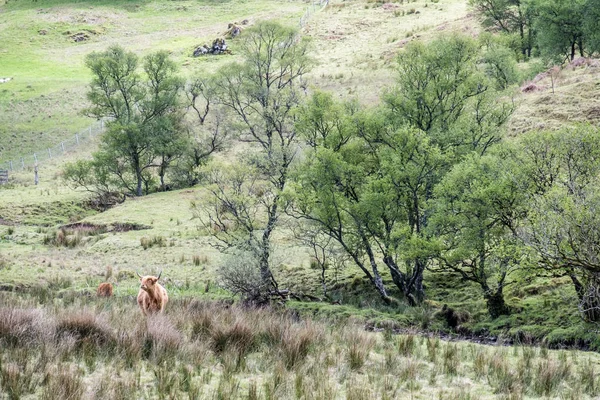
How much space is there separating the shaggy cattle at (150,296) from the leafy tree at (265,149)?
6.26 meters

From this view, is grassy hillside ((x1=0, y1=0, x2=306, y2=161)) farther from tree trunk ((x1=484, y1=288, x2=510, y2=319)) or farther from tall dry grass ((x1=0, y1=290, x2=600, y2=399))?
tall dry grass ((x1=0, y1=290, x2=600, y2=399))

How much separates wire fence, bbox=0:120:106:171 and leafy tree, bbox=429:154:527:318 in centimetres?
4318

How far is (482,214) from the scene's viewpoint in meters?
15.1

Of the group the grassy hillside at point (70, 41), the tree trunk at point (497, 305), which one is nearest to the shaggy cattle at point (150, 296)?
the tree trunk at point (497, 305)

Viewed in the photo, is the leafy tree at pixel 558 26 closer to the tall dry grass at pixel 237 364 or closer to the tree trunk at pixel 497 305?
the tree trunk at pixel 497 305

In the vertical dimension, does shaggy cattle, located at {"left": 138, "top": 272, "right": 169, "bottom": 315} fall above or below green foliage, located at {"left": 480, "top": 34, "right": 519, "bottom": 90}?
below

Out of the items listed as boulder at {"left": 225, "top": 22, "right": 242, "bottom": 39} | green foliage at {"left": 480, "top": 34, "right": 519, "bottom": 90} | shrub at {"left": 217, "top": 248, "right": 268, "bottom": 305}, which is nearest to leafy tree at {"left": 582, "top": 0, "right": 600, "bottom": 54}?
green foliage at {"left": 480, "top": 34, "right": 519, "bottom": 90}

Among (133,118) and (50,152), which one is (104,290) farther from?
(50,152)

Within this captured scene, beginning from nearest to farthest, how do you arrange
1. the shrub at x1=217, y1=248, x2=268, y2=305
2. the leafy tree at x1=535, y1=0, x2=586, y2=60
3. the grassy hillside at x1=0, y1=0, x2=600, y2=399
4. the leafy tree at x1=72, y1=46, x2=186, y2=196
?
the grassy hillside at x1=0, y1=0, x2=600, y2=399, the shrub at x1=217, y1=248, x2=268, y2=305, the leafy tree at x1=535, y1=0, x2=586, y2=60, the leafy tree at x1=72, y1=46, x2=186, y2=196

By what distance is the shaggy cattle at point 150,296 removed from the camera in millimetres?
12070

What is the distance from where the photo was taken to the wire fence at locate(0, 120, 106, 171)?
51466mm

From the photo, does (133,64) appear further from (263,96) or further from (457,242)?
(457,242)

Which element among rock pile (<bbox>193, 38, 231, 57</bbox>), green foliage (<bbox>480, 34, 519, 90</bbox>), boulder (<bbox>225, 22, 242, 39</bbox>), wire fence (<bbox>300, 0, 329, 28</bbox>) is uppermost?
wire fence (<bbox>300, 0, 329, 28</bbox>)

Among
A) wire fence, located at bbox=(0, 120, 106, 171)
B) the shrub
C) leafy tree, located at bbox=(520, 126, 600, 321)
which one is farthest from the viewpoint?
wire fence, located at bbox=(0, 120, 106, 171)
